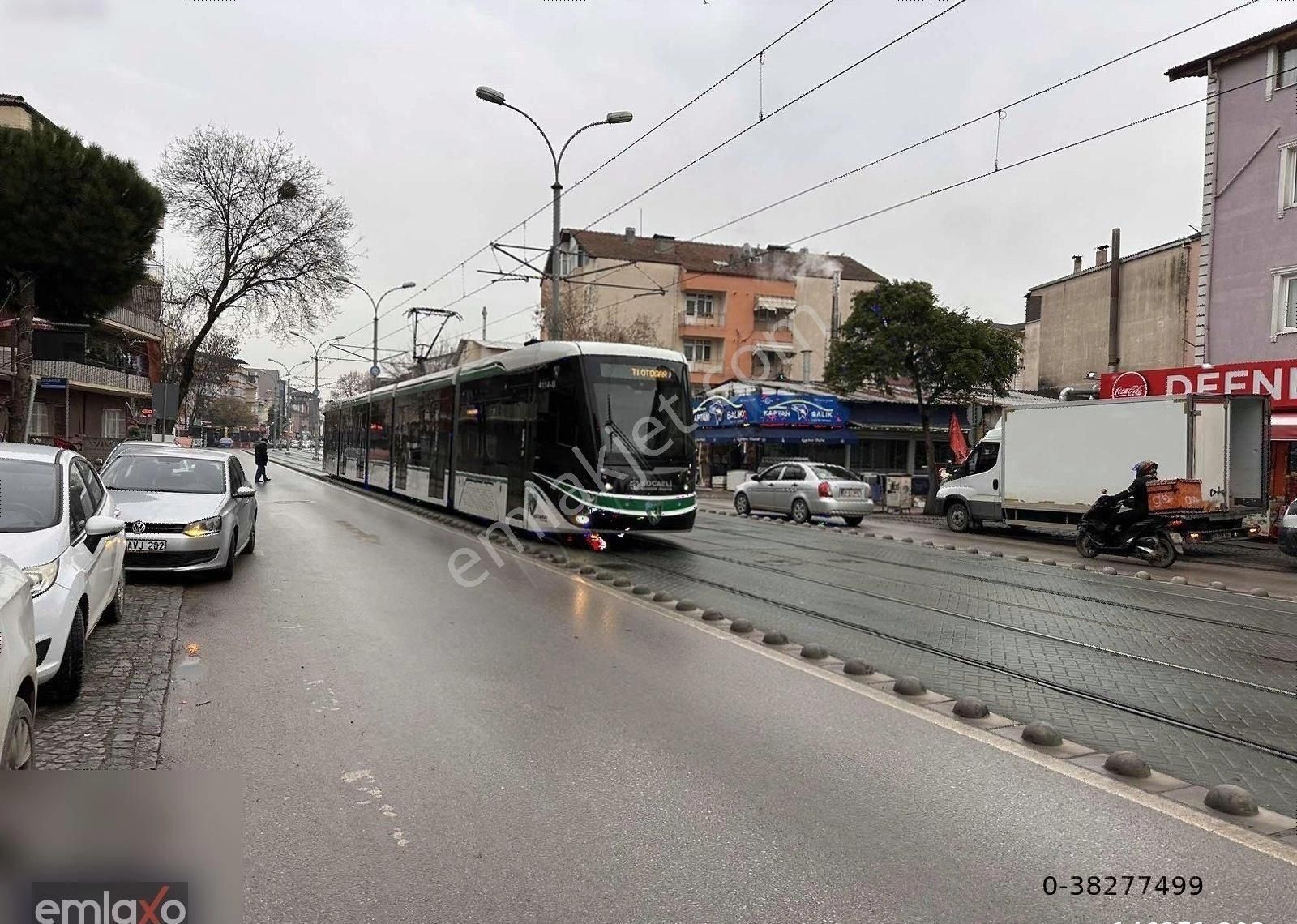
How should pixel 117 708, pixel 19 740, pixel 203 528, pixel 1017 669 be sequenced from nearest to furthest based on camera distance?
pixel 19 740, pixel 117 708, pixel 1017 669, pixel 203 528

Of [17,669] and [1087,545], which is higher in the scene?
[17,669]

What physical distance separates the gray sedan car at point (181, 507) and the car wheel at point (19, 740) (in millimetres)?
6646

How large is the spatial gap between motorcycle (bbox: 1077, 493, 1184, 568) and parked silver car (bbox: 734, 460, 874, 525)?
6784mm

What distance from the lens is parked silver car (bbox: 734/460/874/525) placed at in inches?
903

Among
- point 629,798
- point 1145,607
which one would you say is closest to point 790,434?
point 1145,607

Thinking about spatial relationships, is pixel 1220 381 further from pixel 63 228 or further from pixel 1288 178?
pixel 63 228

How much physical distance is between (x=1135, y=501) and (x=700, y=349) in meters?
44.2

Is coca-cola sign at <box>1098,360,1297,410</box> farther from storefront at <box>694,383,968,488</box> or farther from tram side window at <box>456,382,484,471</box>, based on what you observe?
tram side window at <box>456,382,484,471</box>

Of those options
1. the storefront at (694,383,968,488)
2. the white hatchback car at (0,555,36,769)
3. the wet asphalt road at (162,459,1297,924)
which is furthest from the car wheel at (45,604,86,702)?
the storefront at (694,383,968,488)

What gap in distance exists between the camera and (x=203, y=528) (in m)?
10.3

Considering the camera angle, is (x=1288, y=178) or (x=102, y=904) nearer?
(x=102, y=904)

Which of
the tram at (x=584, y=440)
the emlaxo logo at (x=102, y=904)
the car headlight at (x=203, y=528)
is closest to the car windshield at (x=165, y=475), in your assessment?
the car headlight at (x=203, y=528)

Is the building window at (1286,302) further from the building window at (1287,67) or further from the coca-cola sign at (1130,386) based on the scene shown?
the building window at (1287,67)

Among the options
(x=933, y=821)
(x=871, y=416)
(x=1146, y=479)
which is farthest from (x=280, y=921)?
(x=871, y=416)
